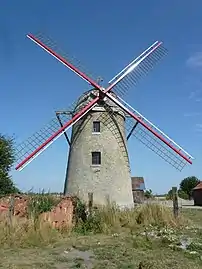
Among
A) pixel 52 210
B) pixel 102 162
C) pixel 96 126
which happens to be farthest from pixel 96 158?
pixel 52 210

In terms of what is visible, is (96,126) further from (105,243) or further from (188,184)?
(188,184)

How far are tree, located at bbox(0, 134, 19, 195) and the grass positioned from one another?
5.39 metres

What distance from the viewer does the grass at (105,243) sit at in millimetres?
10852

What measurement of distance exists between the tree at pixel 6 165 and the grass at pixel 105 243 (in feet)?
17.7

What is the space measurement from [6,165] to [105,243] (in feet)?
33.8

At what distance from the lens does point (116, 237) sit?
16234 millimetres

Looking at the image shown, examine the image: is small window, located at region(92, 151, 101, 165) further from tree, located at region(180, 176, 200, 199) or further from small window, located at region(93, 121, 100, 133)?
tree, located at region(180, 176, 200, 199)

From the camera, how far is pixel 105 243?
1460 cm

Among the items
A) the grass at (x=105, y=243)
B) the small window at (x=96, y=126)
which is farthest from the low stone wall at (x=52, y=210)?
the small window at (x=96, y=126)

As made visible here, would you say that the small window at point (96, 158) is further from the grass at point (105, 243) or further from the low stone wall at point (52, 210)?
the low stone wall at point (52, 210)

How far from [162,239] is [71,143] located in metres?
15.1

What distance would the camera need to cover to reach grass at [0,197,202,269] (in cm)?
1085

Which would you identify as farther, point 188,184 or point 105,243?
point 188,184

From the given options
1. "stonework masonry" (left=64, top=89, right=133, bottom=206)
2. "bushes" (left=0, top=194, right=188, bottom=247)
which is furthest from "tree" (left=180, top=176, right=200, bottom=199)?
"bushes" (left=0, top=194, right=188, bottom=247)
